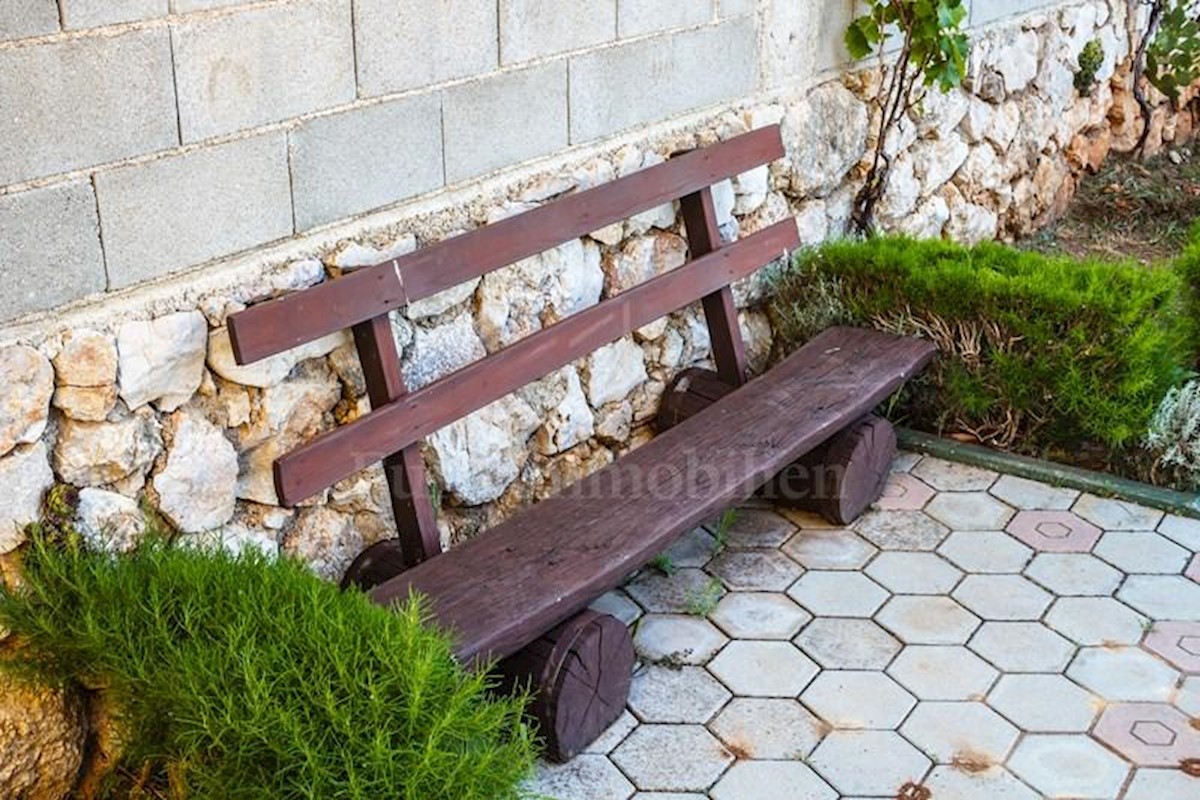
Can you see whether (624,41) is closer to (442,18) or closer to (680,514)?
(442,18)

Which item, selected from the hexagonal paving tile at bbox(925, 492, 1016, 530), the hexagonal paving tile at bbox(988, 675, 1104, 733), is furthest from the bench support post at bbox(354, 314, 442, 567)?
the hexagonal paving tile at bbox(925, 492, 1016, 530)

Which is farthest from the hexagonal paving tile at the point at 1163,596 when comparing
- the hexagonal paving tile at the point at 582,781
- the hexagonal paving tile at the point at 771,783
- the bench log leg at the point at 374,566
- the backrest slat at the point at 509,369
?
the bench log leg at the point at 374,566

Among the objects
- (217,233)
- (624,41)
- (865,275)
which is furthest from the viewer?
(865,275)

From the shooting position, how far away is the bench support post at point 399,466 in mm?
3318

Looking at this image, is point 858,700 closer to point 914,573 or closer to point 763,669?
point 763,669

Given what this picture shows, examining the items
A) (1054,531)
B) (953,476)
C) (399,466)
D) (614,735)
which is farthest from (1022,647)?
(399,466)

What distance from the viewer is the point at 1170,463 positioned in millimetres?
4359

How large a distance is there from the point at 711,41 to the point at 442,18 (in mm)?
1081

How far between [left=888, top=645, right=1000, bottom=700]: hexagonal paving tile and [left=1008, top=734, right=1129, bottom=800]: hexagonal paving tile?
0.70 ft

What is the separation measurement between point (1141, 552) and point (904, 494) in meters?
0.66

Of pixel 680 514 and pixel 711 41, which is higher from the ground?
pixel 711 41

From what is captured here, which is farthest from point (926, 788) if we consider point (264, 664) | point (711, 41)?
point (711, 41)

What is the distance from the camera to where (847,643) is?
3686 mm

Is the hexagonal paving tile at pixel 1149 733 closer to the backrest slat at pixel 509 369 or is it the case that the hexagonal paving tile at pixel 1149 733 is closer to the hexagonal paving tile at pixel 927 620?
the hexagonal paving tile at pixel 927 620
